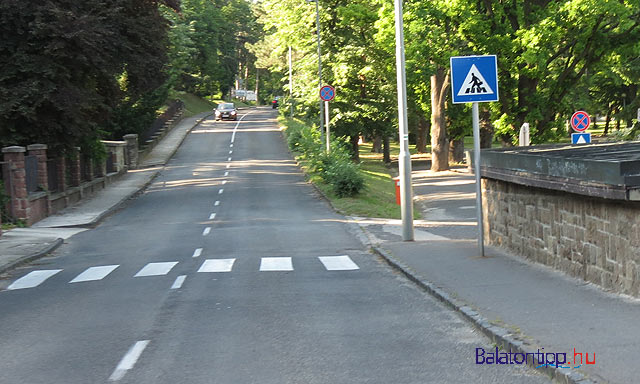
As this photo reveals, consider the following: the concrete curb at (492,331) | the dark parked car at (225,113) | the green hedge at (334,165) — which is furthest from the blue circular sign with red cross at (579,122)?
the dark parked car at (225,113)

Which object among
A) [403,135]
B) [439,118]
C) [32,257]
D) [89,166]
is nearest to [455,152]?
[439,118]

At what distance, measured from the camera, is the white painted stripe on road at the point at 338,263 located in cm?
1606

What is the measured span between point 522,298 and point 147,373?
202 inches

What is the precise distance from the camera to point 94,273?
16.3 m

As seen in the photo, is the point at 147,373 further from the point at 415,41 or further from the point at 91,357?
the point at 415,41

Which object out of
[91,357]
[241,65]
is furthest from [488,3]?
→ [241,65]

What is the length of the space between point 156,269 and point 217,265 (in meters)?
1.21

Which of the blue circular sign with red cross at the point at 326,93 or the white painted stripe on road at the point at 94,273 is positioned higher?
the blue circular sign with red cross at the point at 326,93

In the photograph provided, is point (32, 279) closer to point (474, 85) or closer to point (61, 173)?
point (474, 85)

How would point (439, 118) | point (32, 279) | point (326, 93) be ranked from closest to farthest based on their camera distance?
point (32, 279)
point (326, 93)
point (439, 118)

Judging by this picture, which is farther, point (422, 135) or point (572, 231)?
point (422, 135)

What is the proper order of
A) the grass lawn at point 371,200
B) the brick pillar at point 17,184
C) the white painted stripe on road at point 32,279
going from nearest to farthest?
1. the white painted stripe on road at point 32,279
2. the brick pillar at point 17,184
3. the grass lawn at point 371,200

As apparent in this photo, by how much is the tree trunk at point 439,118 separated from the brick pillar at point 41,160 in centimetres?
2437

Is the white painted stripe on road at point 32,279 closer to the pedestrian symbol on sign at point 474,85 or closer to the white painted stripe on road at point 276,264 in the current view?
the white painted stripe on road at point 276,264
